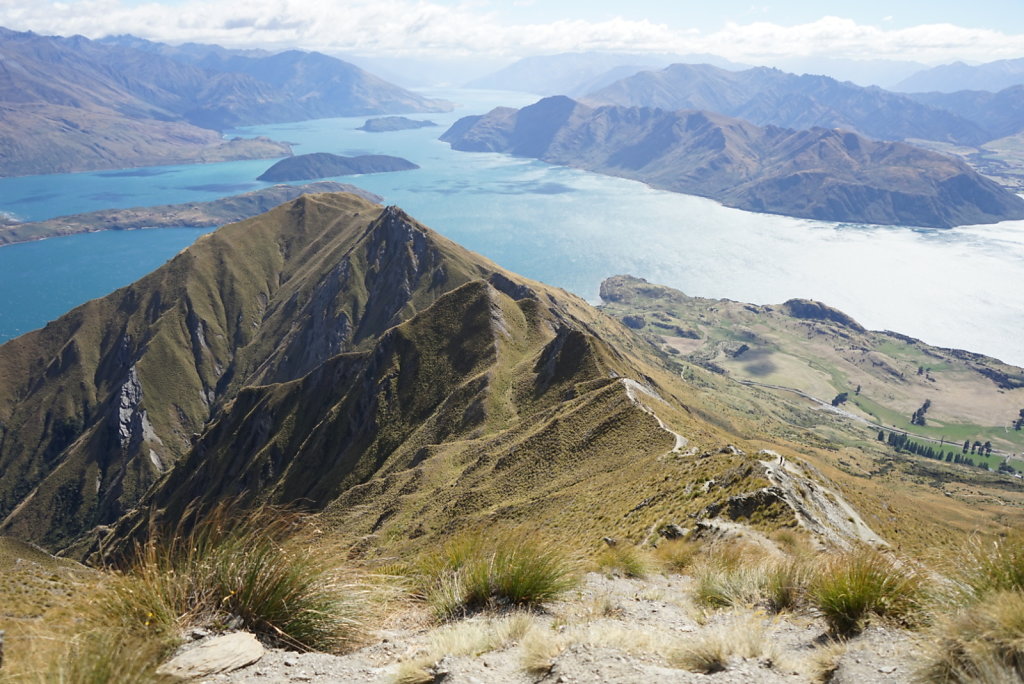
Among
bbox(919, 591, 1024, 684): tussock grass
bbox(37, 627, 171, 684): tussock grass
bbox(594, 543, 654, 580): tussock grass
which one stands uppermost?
bbox(37, 627, 171, 684): tussock grass

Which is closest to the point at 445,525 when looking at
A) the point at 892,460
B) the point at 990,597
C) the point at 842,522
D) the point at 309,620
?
the point at 842,522

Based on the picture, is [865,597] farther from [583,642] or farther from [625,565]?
[625,565]

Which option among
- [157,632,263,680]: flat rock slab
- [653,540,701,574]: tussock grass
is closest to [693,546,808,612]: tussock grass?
[653,540,701,574]: tussock grass

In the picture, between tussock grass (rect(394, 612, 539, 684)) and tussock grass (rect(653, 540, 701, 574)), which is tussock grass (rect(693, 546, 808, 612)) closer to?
tussock grass (rect(653, 540, 701, 574))

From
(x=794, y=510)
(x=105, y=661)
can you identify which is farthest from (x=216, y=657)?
(x=794, y=510)

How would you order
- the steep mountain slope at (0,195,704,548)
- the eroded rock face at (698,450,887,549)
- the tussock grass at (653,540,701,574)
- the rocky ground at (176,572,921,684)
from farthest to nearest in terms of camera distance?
the steep mountain slope at (0,195,704,548), the eroded rock face at (698,450,887,549), the tussock grass at (653,540,701,574), the rocky ground at (176,572,921,684)

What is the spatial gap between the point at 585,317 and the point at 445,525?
14012cm

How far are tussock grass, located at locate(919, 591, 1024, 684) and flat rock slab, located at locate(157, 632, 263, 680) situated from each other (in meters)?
9.34

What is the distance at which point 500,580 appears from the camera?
11680 mm

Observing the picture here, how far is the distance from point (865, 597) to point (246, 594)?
34.3 feet

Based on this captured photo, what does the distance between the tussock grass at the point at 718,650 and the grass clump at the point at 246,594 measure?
5351mm

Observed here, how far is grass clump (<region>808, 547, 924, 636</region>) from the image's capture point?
1040 centimetres

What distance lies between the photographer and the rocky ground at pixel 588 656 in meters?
8.77

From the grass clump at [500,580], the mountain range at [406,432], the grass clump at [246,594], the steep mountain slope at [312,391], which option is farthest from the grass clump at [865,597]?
the steep mountain slope at [312,391]
